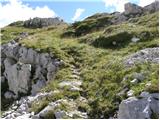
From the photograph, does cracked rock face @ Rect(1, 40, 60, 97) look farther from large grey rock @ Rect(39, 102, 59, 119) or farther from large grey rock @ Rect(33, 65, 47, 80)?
large grey rock @ Rect(39, 102, 59, 119)

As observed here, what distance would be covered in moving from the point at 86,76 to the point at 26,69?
43.4 feet

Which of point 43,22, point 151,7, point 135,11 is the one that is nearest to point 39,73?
point 151,7

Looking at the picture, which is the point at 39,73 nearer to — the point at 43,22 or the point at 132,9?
the point at 132,9

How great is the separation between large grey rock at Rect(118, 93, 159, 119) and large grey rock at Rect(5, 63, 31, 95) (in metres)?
22.9

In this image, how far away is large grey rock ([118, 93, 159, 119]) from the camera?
63.0ft

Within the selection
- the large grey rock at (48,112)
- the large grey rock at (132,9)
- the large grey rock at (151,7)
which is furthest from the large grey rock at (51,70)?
the large grey rock at (132,9)

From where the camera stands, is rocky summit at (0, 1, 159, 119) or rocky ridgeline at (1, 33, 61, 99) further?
rocky ridgeline at (1, 33, 61, 99)

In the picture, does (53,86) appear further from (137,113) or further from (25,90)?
(25,90)

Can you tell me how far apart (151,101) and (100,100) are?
202 inches

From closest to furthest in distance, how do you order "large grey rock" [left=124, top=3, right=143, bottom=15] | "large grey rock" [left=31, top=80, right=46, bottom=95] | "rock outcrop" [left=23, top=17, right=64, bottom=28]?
"large grey rock" [left=31, top=80, right=46, bottom=95], "large grey rock" [left=124, top=3, right=143, bottom=15], "rock outcrop" [left=23, top=17, right=64, bottom=28]

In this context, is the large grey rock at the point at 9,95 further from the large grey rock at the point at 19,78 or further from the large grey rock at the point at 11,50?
the large grey rock at the point at 11,50

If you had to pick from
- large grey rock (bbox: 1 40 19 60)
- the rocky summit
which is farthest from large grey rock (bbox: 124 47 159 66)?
large grey rock (bbox: 1 40 19 60)

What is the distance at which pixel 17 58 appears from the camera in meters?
47.8

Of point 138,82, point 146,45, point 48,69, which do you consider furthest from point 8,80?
point 138,82
